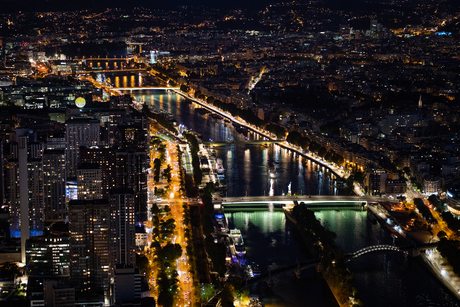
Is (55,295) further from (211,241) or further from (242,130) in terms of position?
(242,130)

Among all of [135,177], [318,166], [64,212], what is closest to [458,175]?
[318,166]

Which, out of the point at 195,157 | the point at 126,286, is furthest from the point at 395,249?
the point at 195,157

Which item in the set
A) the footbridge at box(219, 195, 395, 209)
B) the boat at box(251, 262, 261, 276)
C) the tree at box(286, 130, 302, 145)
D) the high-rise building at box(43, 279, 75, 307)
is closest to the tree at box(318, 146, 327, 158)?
the tree at box(286, 130, 302, 145)

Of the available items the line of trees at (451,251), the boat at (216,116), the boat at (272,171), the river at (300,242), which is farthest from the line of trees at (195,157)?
the line of trees at (451,251)

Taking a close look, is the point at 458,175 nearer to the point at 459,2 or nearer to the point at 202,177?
the point at 202,177

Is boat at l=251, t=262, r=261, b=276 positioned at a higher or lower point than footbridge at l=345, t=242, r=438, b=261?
lower

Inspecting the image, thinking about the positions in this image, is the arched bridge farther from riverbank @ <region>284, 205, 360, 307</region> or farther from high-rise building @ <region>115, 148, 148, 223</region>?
high-rise building @ <region>115, 148, 148, 223</region>
